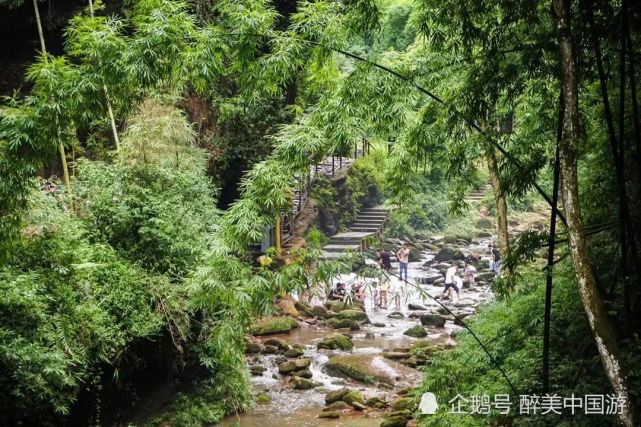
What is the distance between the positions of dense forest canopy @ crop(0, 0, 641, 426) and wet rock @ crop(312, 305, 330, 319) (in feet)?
15.4

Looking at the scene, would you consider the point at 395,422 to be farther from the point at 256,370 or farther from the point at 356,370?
the point at 256,370

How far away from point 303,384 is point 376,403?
137 centimetres

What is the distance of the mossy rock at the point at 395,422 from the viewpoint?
763 cm

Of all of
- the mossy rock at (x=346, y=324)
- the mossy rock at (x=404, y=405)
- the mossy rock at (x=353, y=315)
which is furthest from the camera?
the mossy rock at (x=353, y=315)

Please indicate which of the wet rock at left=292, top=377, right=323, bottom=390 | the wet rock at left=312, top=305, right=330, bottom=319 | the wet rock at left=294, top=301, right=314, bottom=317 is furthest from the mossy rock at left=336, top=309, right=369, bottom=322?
the wet rock at left=292, top=377, right=323, bottom=390

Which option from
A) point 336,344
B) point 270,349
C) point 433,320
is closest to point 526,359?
point 336,344

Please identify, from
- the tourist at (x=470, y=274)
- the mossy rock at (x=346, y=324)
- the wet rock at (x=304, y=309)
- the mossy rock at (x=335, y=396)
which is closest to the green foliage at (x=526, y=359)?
the mossy rock at (x=335, y=396)

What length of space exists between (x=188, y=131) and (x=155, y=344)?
13.0 feet

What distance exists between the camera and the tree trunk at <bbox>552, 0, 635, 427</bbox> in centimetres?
294

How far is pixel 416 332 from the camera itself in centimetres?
1230

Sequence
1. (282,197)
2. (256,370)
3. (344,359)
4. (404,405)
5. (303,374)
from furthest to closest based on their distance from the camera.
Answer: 1. (344,359)
2. (256,370)
3. (303,374)
4. (404,405)
5. (282,197)

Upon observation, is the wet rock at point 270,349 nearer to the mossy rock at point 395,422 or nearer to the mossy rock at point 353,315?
the mossy rock at point 353,315

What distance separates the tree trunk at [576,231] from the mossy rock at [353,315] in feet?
33.7

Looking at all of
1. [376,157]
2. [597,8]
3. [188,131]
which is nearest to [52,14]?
[188,131]
